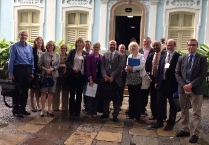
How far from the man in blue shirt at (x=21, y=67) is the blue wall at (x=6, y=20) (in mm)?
6558

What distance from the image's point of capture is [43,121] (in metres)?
5.66

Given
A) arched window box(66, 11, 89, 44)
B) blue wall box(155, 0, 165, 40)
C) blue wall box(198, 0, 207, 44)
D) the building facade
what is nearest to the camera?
blue wall box(198, 0, 207, 44)

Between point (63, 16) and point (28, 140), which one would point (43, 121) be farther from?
point (63, 16)

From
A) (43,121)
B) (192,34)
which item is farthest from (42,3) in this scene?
(43,121)

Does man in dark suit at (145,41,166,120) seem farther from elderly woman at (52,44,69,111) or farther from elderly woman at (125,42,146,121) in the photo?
elderly woman at (52,44,69,111)

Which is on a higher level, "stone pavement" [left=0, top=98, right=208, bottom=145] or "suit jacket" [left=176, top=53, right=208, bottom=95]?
"suit jacket" [left=176, top=53, right=208, bottom=95]

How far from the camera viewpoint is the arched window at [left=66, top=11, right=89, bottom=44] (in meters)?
11.4

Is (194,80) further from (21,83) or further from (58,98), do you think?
(21,83)

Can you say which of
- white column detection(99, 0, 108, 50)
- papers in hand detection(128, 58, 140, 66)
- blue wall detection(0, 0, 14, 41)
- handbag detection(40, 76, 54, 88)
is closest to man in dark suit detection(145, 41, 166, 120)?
papers in hand detection(128, 58, 140, 66)

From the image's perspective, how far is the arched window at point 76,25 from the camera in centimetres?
1138

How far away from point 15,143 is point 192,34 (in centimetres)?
835

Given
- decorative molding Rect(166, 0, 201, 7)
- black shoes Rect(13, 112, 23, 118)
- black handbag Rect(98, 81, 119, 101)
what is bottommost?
black shoes Rect(13, 112, 23, 118)

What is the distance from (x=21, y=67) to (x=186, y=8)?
23.3ft

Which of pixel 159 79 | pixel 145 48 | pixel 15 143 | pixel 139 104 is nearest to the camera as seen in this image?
pixel 15 143
